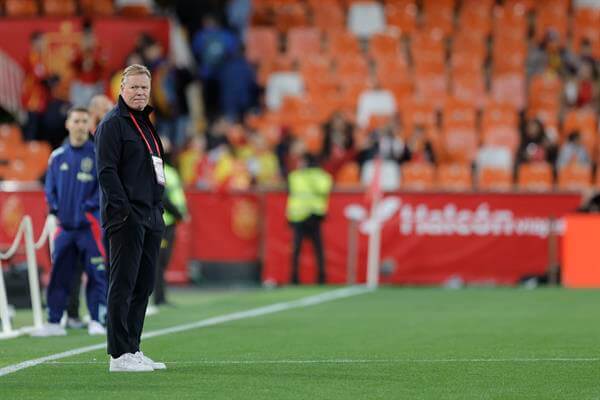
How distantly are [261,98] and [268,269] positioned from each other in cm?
621

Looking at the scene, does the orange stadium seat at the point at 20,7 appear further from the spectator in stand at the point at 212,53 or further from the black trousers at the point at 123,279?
the black trousers at the point at 123,279

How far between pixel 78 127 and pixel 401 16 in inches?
732

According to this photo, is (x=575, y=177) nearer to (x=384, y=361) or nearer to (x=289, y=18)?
(x=289, y=18)

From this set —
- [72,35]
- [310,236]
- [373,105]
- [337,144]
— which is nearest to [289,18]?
[373,105]

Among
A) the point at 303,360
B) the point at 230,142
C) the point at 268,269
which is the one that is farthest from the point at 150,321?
the point at 230,142

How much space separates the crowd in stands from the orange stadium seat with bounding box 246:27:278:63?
0.03 meters

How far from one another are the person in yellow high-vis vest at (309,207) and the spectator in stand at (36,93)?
6.59m

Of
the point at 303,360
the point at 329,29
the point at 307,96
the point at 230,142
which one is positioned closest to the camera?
the point at 303,360

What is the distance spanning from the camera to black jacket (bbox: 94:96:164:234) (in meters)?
9.91

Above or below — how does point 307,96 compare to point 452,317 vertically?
above

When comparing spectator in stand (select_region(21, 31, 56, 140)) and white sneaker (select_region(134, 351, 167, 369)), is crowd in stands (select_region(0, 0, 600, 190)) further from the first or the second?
white sneaker (select_region(134, 351, 167, 369))

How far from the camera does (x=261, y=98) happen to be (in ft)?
96.7

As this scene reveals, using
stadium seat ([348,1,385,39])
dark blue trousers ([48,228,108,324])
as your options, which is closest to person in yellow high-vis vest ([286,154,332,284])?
stadium seat ([348,1,385,39])

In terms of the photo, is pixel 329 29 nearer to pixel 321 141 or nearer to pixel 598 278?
pixel 321 141
